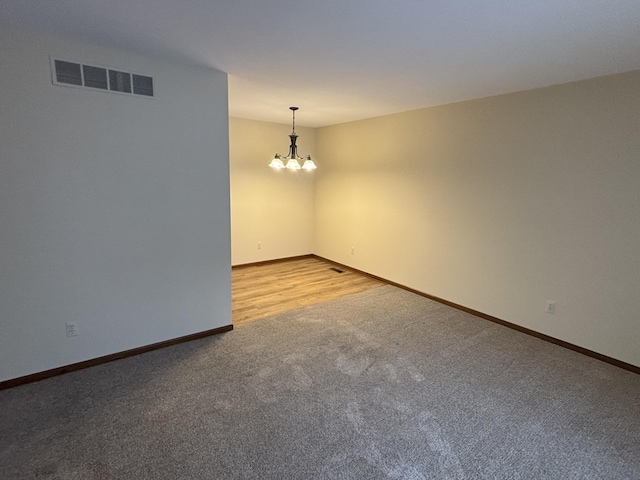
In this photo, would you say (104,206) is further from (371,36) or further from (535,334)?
(535,334)

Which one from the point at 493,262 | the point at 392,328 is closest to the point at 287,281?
the point at 392,328

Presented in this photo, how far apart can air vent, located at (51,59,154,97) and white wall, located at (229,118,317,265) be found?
256cm

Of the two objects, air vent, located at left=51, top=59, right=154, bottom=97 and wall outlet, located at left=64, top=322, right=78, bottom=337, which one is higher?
air vent, located at left=51, top=59, right=154, bottom=97

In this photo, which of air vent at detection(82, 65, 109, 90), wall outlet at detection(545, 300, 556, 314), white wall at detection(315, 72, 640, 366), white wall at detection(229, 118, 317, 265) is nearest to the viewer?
air vent at detection(82, 65, 109, 90)

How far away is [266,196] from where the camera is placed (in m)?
5.83

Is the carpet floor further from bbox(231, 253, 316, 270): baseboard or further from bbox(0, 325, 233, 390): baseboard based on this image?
bbox(231, 253, 316, 270): baseboard

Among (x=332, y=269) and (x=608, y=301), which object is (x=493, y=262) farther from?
(x=332, y=269)

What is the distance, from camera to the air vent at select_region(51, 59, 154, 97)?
2389 millimetres

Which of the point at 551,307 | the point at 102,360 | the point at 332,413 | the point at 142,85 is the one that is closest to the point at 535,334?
the point at 551,307

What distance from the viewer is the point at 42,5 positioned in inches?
73.2

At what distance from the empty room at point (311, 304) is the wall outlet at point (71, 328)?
0.06m

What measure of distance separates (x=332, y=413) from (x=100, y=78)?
9.69 feet

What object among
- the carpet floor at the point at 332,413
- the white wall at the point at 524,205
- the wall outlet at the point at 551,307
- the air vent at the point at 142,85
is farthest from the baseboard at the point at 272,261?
the wall outlet at the point at 551,307

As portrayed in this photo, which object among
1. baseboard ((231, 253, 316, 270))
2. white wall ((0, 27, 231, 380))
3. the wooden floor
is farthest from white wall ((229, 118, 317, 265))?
white wall ((0, 27, 231, 380))
